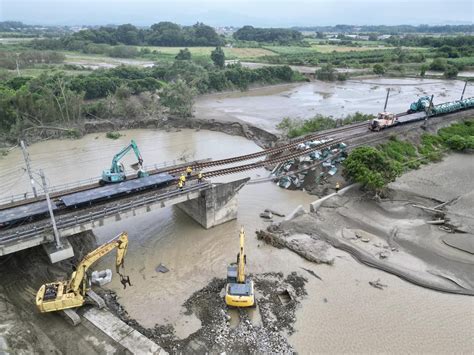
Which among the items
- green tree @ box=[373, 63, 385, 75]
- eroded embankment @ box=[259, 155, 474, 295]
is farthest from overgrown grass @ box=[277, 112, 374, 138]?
green tree @ box=[373, 63, 385, 75]

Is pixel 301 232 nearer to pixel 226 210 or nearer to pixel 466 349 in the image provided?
pixel 226 210

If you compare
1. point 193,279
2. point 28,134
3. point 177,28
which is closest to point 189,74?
point 28,134

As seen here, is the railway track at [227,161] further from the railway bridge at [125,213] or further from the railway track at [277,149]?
the railway bridge at [125,213]

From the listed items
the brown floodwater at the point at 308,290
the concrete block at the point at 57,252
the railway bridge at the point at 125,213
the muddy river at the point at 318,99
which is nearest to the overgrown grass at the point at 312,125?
the muddy river at the point at 318,99

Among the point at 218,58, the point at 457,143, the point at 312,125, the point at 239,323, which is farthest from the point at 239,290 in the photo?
the point at 218,58

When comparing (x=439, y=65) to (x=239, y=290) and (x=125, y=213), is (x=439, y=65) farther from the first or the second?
(x=125, y=213)

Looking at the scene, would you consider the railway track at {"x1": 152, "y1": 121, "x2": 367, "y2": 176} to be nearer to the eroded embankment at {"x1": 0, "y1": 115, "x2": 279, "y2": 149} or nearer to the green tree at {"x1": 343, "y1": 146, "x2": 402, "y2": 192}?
the eroded embankment at {"x1": 0, "y1": 115, "x2": 279, "y2": 149}
